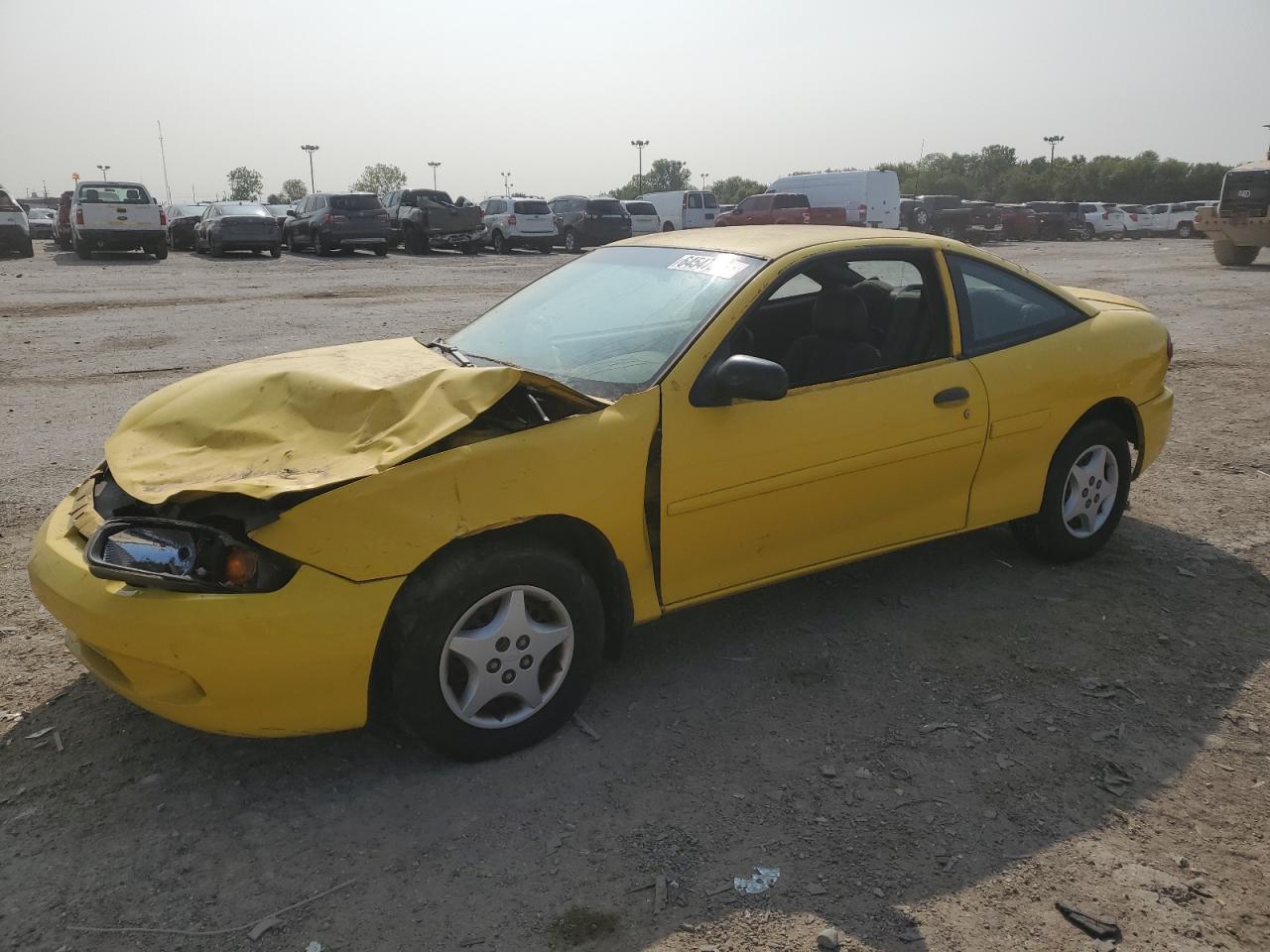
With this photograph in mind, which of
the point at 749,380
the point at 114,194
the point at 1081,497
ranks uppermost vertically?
the point at 114,194

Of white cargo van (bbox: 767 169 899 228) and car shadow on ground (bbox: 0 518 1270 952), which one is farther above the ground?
white cargo van (bbox: 767 169 899 228)

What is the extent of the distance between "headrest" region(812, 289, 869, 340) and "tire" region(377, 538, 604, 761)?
165 cm

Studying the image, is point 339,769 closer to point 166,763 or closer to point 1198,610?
point 166,763

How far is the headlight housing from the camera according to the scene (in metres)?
2.60

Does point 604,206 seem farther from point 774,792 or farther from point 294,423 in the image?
point 774,792

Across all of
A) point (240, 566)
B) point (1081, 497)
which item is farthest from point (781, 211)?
point (240, 566)

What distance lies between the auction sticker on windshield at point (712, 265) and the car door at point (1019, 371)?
1.05 m

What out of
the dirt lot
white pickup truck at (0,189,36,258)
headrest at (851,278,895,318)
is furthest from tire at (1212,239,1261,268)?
white pickup truck at (0,189,36,258)

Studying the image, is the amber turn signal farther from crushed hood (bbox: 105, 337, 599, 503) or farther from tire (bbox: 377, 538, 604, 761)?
tire (bbox: 377, 538, 604, 761)

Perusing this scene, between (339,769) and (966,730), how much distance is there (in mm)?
2036

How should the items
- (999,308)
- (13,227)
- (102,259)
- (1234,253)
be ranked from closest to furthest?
1. (999,308)
2. (1234,253)
3. (13,227)
4. (102,259)

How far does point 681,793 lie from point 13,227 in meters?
27.3

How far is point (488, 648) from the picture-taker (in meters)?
2.89

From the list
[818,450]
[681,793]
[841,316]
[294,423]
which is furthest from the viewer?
[841,316]
